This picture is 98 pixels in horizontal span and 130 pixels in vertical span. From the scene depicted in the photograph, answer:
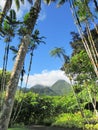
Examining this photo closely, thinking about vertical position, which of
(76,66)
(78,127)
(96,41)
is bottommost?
(78,127)

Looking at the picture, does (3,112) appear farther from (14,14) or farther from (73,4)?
(14,14)

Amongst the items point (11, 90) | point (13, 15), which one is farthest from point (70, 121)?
point (11, 90)

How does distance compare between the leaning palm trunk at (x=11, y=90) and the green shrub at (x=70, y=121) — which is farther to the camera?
the green shrub at (x=70, y=121)

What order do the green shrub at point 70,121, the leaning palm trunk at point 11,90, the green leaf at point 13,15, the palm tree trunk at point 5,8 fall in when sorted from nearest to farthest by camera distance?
the leaning palm trunk at point 11,90, the palm tree trunk at point 5,8, the green leaf at point 13,15, the green shrub at point 70,121

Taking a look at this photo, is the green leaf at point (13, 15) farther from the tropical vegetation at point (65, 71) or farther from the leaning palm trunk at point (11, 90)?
the leaning palm trunk at point (11, 90)

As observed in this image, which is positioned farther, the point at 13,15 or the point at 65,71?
the point at 65,71

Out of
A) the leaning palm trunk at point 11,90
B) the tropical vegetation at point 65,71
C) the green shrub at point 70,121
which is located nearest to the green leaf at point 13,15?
the tropical vegetation at point 65,71

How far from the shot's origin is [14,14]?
22.0 metres

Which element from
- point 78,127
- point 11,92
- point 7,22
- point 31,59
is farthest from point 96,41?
point 11,92

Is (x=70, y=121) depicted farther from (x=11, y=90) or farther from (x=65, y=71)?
(x=11, y=90)

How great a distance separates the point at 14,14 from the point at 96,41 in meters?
9.33

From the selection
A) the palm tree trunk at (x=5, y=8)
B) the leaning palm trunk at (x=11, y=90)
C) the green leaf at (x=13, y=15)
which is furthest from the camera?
the green leaf at (x=13, y=15)

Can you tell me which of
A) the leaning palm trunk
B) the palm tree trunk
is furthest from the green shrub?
the leaning palm trunk

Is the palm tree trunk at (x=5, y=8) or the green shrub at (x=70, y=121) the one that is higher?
the palm tree trunk at (x=5, y=8)
